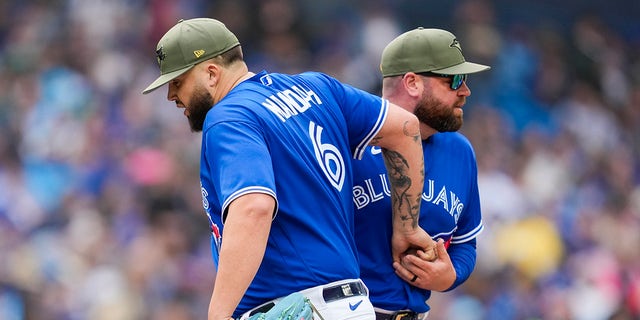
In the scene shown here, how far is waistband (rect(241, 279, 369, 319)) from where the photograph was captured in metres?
3.97

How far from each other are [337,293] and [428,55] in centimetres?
137

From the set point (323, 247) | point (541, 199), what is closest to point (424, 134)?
point (323, 247)

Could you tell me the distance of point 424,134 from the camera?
16.4ft

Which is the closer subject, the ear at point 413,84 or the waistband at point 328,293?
the waistband at point 328,293

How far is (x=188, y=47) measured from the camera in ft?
13.4

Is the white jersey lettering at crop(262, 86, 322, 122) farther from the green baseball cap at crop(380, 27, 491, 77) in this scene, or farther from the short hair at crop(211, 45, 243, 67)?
the green baseball cap at crop(380, 27, 491, 77)

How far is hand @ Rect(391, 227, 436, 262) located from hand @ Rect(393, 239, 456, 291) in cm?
2

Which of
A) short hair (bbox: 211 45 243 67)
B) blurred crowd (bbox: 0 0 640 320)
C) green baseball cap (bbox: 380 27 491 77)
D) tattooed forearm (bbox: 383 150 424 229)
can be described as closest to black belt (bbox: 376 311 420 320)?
tattooed forearm (bbox: 383 150 424 229)

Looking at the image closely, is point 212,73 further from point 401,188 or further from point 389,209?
point 389,209

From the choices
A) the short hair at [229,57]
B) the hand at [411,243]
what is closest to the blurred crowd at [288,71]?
the hand at [411,243]

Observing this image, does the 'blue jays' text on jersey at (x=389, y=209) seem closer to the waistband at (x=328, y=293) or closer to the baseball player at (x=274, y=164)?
the baseball player at (x=274, y=164)

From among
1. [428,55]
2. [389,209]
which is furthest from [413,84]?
[389,209]

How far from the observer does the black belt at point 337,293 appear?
3990 mm

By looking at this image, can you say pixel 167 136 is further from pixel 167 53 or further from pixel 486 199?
pixel 167 53
